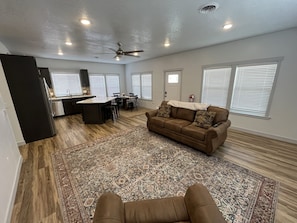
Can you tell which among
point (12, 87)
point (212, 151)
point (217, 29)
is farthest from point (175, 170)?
point (12, 87)

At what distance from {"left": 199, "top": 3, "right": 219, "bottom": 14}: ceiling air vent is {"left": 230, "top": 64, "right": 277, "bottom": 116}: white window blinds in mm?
2468

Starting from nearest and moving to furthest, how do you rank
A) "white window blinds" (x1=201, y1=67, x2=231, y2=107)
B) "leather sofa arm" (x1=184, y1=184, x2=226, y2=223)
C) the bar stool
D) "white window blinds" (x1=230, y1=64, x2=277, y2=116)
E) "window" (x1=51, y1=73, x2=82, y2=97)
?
"leather sofa arm" (x1=184, y1=184, x2=226, y2=223) → "white window blinds" (x1=230, y1=64, x2=277, y2=116) → "white window blinds" (x1=201, y1=67, x2=231, y2=107) → the bar stool → "window" (x1=51, y1=73, x2=82, y2=97)

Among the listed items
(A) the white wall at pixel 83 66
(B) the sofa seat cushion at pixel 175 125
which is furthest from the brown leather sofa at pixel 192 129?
(A) the white wall at pixel 83 66

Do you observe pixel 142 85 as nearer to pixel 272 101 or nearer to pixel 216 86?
pixel 216 86

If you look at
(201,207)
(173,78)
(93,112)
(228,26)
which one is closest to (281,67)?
(228,26)

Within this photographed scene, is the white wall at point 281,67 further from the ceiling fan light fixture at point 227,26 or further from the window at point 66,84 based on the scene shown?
the window at point 66,84

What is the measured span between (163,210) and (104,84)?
7708 millimetres

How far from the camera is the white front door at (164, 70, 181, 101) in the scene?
5.55 meters

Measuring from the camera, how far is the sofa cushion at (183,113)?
360 centimetres

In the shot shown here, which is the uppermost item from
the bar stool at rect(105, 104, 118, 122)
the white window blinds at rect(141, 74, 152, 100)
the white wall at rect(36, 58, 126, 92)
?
the white wall at rect(36, 58, 126, 92)

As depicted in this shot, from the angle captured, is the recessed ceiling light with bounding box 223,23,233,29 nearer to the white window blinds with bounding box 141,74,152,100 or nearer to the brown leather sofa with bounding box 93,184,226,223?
the brown leather sofa with bounding box 93,184,226,223

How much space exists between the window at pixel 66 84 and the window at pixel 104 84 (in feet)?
2.45

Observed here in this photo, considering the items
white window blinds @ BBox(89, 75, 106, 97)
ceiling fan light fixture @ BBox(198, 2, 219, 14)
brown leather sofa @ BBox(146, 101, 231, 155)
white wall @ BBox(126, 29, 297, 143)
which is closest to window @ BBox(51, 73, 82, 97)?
white window blinds @ BBox(89, 75, 106, 97)

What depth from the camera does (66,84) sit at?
6496mm
